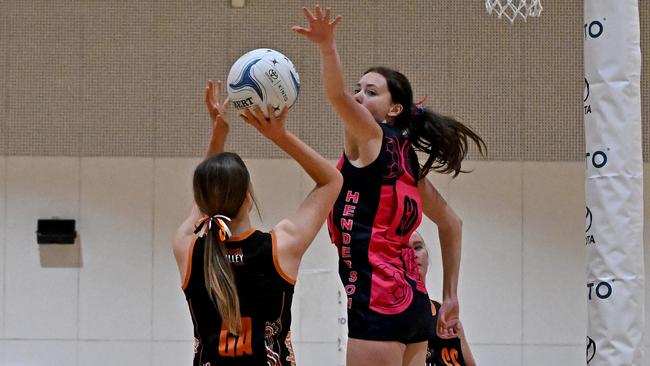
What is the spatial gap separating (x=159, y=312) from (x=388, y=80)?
4.76 metres

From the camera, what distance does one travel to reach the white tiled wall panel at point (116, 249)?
8305 mm

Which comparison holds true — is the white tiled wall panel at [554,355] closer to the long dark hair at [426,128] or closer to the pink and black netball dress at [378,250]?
the long dark hair at [426,128]

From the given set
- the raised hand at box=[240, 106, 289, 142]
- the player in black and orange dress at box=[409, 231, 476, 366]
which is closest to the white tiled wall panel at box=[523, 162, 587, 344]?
the player in black and orange dress at box=[409, 231, 476, 366]

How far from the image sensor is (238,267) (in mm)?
2924

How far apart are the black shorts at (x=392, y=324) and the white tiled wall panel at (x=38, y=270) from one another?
4932mm

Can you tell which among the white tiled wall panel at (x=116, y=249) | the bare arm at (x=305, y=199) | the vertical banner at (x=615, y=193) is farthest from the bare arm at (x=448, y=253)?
the white tiled wall panel at (x=116, y=249)

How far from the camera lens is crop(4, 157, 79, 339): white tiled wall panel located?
8320mm

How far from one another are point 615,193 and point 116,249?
5672mm

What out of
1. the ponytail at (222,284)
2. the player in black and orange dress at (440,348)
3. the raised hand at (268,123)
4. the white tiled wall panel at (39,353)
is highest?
the raised hand at (268,123)

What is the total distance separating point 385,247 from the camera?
397 centimetres

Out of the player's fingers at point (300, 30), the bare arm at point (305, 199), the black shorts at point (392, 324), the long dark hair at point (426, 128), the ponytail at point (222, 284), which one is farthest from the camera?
the long dark hair at point (426, 128)

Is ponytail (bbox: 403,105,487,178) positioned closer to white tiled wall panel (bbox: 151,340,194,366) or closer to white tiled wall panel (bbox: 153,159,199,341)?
white tiled wall panel (bbox: 153,159,199,341)

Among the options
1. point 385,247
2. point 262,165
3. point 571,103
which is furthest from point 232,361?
point 571,103

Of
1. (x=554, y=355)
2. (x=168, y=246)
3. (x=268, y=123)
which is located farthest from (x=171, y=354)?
(x=268, y=123)
